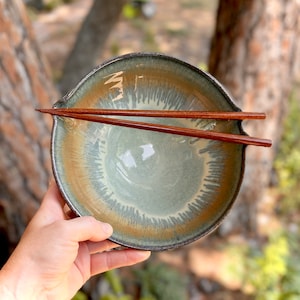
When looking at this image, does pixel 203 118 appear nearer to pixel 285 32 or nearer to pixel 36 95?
pixel 36 95

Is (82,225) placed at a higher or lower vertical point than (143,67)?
lower

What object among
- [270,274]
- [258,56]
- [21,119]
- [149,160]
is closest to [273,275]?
[270,274]

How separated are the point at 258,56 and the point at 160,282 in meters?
1.53

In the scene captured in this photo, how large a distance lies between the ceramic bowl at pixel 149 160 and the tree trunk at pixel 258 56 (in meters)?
1.16

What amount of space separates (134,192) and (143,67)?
0.39 meters

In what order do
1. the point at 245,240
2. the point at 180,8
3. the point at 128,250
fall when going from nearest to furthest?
the point at 128,250, the point at 245,240, the point at 180,8

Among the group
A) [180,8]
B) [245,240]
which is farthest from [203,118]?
[180,8]

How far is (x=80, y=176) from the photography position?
4.33ft

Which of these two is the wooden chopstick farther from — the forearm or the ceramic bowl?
the forearm

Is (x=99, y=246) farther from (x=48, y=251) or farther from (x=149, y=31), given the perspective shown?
(x=149, y=31)

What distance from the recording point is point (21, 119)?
1.89m

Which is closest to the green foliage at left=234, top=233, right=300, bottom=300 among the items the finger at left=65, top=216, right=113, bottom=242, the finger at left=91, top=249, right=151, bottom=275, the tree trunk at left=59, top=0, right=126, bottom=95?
the finger at left=91, top=249, right=151, bottom=275

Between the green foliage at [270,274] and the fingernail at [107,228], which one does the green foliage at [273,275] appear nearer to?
the green foliage at [270,274]

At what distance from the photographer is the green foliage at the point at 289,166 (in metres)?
3.42
